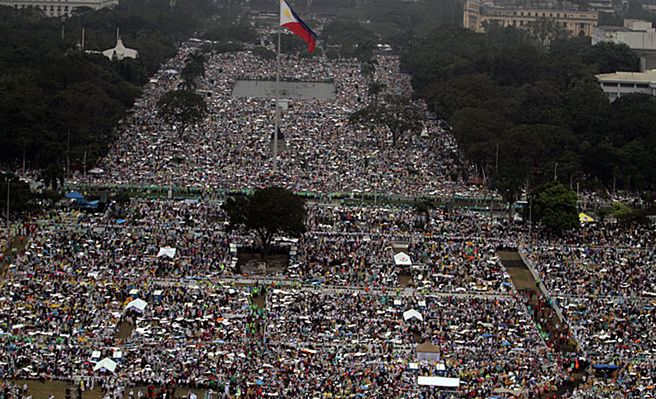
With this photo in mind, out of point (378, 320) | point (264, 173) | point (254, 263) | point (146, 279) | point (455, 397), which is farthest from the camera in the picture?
point (264, 173)

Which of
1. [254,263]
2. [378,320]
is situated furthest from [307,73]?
[378,320]

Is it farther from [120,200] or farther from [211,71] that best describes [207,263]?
[211,71]

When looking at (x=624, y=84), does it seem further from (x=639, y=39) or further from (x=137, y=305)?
(x=137, y=305)

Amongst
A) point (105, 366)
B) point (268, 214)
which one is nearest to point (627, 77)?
point (268, 214)

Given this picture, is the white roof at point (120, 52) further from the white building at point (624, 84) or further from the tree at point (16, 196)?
the tree at point (16, 196)

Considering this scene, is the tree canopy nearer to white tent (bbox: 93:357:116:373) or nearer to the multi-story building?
white tent (bbox: 93:357:116:373)

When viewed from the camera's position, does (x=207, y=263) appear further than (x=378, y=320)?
Yes
